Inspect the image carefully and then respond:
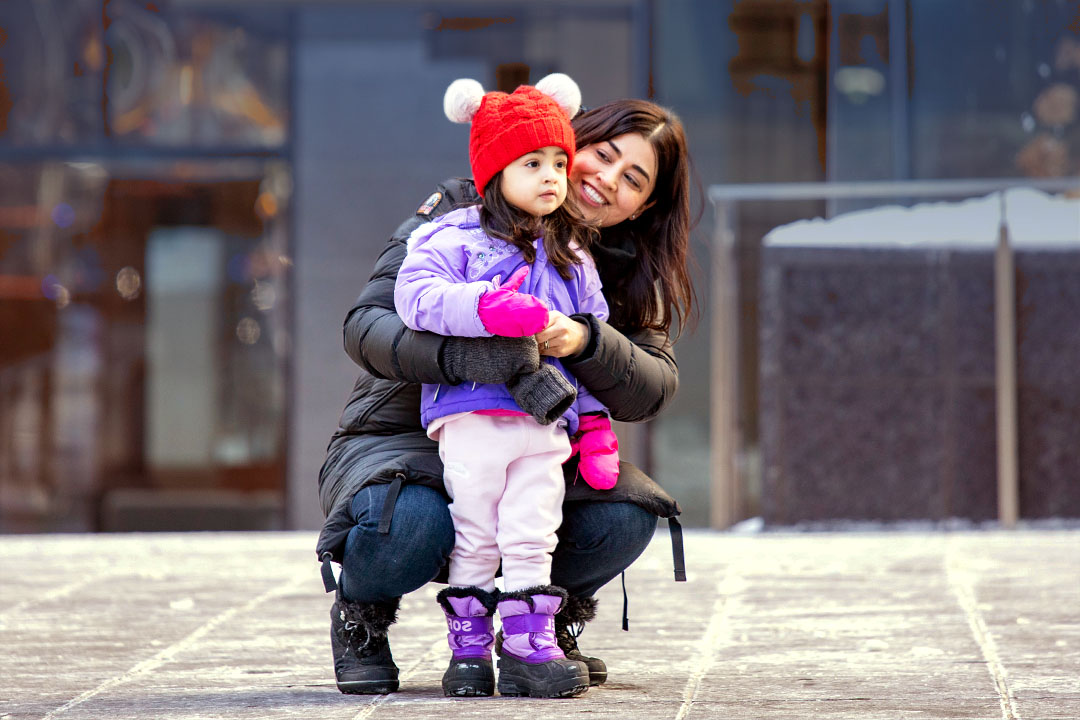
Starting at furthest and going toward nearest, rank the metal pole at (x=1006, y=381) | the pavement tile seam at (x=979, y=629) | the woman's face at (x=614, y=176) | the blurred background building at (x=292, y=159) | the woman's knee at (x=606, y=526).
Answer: the blurred background building at (x=292, y=159) < the metal pole at (x=1006, y=381) < the woman's face at (x=614, y=176) < the woman's knee at (x=606, y=526) < the pavement tile seam at (x=979, y=629)

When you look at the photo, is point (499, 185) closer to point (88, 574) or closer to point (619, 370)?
point (619, 370)

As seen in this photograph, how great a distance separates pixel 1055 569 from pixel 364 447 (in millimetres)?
3147

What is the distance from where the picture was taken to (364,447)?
335 centimetres

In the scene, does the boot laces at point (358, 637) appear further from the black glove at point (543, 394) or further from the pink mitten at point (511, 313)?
the pink mitten at point (511, 313)

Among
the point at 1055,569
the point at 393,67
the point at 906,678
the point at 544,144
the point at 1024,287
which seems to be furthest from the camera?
the point at 393,67

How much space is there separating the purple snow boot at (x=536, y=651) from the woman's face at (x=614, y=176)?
0.88 metres

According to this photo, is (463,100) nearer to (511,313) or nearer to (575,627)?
(511,313)

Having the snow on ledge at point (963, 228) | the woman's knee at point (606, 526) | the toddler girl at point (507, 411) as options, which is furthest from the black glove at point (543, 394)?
the snow on ledge at point (963, 228)

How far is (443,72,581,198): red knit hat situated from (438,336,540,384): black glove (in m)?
0.38

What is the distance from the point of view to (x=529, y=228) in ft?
10.2

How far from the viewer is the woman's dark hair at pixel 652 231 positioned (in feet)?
11.2

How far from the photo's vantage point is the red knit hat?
306cm

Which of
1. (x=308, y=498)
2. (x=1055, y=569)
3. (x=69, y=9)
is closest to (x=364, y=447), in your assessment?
(x=1055, y=569)

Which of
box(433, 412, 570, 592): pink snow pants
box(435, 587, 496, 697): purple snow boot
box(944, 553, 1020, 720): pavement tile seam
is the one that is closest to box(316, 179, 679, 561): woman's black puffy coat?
box(433, 412, 570, 592): pink snow pants
